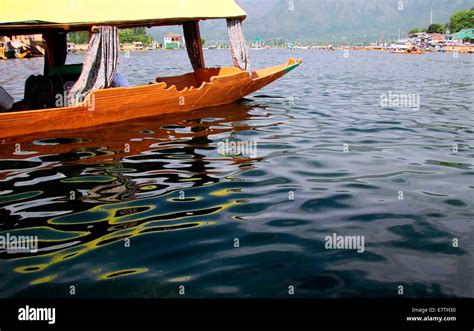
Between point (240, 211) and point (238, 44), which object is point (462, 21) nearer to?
point (238, 44)

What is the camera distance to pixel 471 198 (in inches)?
240

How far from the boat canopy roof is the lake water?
263 cm

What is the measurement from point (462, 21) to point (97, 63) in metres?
157

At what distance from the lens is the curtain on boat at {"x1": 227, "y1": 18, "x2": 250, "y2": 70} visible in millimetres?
14000

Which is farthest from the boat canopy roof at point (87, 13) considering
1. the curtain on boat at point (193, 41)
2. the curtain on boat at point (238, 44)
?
the curtain on boat at point (193, 41)

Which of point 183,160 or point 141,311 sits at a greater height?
point 183,160

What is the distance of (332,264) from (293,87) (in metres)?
17.3

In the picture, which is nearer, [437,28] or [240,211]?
[240,211]

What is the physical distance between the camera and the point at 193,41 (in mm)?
15453

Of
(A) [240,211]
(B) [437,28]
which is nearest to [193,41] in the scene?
(A) [240,211]

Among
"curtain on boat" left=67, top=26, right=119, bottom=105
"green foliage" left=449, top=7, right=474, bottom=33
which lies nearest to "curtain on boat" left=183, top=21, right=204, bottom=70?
"curtain on boat" left=67, top=26, right=119, bottom=105

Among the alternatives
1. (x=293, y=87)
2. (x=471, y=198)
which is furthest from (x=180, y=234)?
(x=293, y=87)

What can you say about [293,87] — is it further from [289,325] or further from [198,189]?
[289,325]

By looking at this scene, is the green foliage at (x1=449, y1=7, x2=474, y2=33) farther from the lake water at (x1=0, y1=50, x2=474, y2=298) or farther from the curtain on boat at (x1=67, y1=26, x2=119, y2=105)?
the curtain on boat at (x1=67, y1=26, x2=119, y2=105)
